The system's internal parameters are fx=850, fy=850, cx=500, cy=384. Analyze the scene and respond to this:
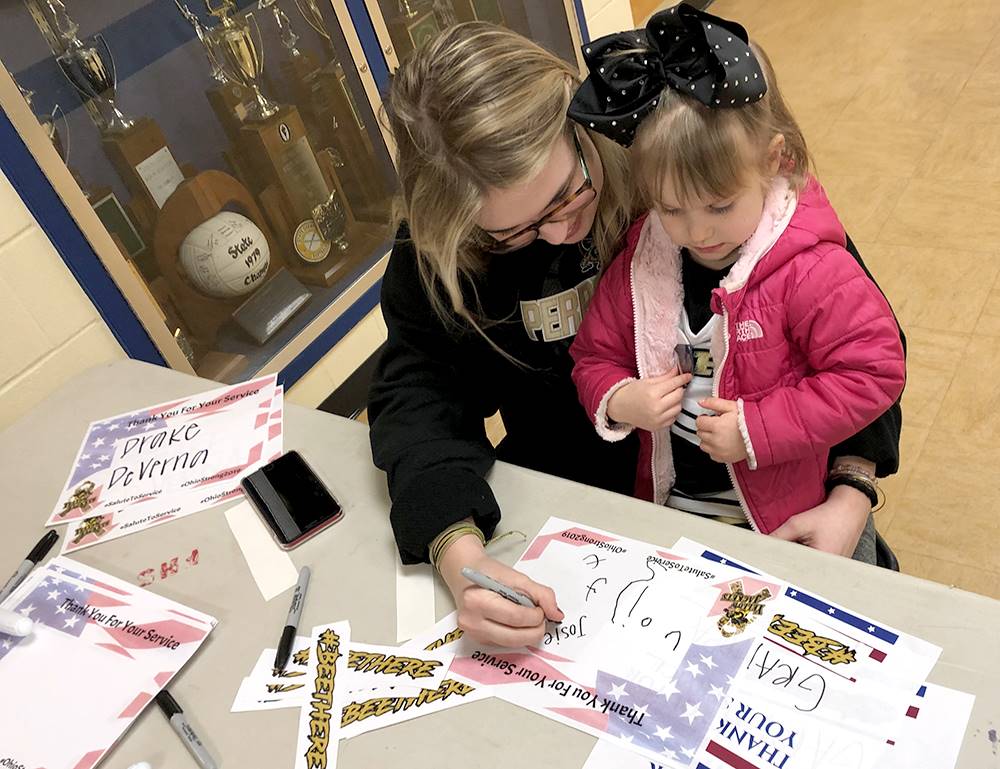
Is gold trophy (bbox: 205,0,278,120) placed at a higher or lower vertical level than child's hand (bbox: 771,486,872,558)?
higher

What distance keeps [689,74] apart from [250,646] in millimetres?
696

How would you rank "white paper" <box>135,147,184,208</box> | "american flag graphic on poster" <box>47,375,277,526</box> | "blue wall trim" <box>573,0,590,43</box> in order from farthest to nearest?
1. "blue wall trim" <box>573,0,590,43</box>
2. "white paper" <box>135,147,184,208</box>
3. "american flag graphic on poster" <box>47,375,277,526</box>

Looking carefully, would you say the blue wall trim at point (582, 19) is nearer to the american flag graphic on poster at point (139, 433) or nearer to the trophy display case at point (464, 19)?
the trophy display case at point (464, 19)

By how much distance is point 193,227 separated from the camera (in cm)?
192

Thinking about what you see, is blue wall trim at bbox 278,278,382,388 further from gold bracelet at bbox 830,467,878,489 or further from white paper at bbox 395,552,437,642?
gold bracelet at bbox 830,467,878,489

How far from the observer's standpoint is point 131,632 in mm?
900

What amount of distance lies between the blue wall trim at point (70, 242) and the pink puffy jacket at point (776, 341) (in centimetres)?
103

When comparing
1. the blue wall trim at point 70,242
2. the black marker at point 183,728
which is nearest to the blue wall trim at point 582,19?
the blue wall trim at point 70,242

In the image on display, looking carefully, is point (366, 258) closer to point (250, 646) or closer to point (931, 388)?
point (931, 388)

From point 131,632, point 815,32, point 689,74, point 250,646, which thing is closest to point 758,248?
point 689,74

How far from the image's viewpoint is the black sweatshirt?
0.91 metres

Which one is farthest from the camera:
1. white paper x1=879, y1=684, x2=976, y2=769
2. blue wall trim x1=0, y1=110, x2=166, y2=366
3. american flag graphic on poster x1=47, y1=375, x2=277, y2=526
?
blue wall trim x1=0, y1=110, x2=166, y2=366

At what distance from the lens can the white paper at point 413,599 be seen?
82 centimetres

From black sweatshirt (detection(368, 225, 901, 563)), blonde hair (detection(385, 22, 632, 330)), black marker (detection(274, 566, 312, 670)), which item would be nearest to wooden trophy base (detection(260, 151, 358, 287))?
black sweatshirt (detection(368, 225, 901, 563))
